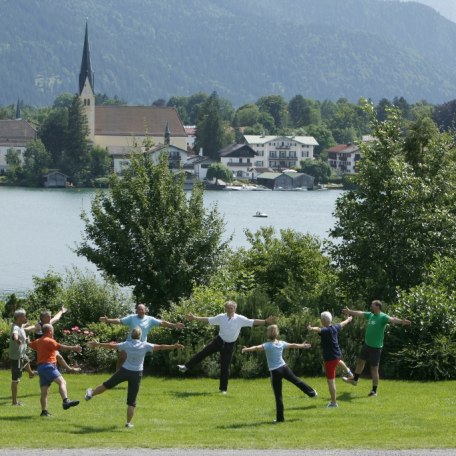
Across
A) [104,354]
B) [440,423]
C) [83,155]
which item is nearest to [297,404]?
[440,423]

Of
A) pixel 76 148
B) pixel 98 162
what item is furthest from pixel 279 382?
pixel 76 148

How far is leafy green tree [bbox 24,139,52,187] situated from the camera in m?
182

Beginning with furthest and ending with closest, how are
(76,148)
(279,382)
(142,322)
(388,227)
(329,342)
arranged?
(76,148)
(388,227)
(142,322)
(329,342)
(279,382)

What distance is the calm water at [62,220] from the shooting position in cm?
7031

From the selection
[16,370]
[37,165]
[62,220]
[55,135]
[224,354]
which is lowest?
[62,220]

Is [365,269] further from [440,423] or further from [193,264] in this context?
[440,423]

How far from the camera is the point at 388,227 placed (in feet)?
85.1

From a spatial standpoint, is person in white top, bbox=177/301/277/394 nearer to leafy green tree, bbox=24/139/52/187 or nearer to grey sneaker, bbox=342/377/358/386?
grey sneaker, bbox=342/377/358/386

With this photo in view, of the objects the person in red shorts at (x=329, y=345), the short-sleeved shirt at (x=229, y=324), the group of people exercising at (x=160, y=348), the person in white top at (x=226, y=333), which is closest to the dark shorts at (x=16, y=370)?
the group of people exercising at (x=160, y=348)

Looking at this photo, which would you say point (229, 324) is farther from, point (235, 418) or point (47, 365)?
point (47, 365)

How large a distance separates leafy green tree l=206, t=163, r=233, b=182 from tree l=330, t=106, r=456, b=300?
16979cm

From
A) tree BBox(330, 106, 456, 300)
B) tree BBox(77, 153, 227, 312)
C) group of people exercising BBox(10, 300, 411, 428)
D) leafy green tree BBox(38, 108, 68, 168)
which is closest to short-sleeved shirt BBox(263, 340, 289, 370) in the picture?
group of people exercising BBox(10, 300, 411, 428)

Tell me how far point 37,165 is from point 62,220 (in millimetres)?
72046

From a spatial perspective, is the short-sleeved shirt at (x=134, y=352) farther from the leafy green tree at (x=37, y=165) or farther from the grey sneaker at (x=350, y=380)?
the leafy green tree at (x=37, y=165)
